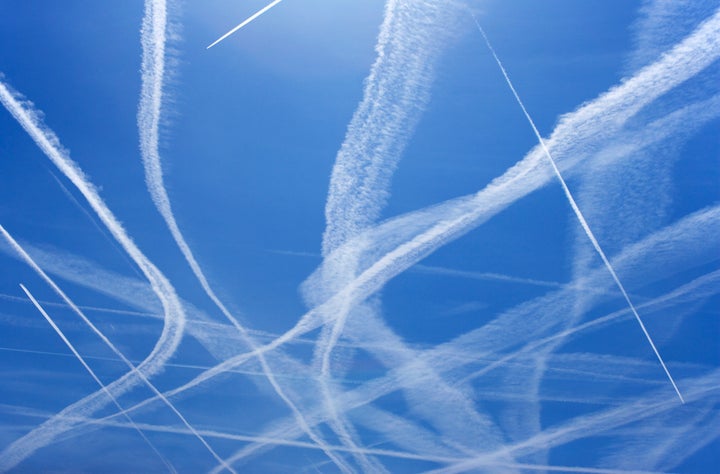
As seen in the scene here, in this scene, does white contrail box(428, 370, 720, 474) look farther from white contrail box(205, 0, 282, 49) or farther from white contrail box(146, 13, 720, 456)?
white contrail box(205, 0, 282, 49)

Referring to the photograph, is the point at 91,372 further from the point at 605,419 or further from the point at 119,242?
the point at 605,419

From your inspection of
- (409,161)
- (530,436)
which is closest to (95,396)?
(409,161)

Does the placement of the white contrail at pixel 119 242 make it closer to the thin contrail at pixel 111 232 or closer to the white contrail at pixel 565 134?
the thin contrail at pixel 111 232

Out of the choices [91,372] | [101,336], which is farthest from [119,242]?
[91,372]

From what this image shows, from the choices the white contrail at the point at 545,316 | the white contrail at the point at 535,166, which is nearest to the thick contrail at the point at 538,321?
the white contrail at the point at 545,316

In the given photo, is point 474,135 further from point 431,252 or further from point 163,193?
point 163,193

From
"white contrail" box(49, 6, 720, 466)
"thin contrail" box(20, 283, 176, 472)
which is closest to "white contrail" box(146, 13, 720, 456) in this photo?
"white contrail" box(49, 6, 720, 466)
